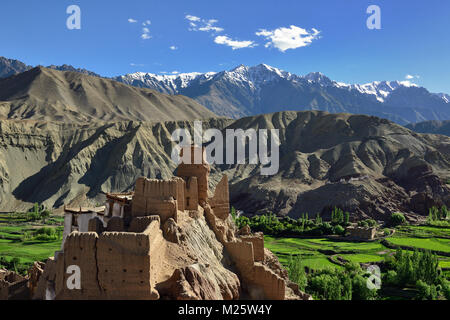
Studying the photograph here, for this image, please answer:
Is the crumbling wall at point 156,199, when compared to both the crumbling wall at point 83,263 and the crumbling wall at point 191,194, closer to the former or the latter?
the crumbling wall at point 191,194

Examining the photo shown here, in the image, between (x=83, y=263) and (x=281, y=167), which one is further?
(x=281, y=167)

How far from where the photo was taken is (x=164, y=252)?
928 inches

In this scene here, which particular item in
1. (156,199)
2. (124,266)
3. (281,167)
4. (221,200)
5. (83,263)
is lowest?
(124,266)

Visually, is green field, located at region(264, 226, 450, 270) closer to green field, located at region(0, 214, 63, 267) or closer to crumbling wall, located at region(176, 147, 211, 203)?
crumbling wall, located at region(176, 147, 211, 203)

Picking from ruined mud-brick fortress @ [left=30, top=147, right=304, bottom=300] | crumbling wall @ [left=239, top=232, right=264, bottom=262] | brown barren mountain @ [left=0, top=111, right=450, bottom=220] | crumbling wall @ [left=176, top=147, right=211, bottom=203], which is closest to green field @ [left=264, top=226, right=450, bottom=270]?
brown barren mountain @ [left=0, top=111, right=450, bottom=220]

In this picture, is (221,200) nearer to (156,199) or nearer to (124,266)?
(156,199)

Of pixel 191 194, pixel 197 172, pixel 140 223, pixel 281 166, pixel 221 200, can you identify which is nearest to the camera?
pixel 140 223

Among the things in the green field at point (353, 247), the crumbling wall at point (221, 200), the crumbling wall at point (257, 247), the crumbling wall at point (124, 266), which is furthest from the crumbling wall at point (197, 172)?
the green field at point (353, 247)

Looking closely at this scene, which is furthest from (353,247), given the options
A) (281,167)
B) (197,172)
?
(281,167)

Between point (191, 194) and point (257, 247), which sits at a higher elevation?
point (191, 194)

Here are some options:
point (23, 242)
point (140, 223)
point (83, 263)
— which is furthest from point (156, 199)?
point (23, 242)

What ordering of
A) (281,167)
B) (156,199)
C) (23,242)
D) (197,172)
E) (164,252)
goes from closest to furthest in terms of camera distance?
1. (164,252)
2. (156,199)
3. (197,172)
4. (23,242)
5. (281,167)

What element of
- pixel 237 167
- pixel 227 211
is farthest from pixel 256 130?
pixel 227 211

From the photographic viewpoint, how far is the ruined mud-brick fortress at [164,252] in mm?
20609
